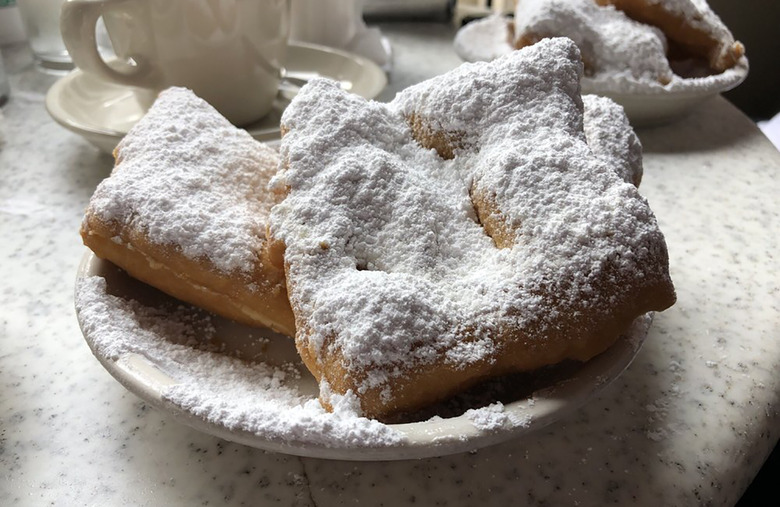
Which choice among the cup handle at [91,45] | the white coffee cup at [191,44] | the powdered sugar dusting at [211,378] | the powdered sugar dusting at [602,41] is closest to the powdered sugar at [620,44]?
the powdered sugar dusting at [602,41]

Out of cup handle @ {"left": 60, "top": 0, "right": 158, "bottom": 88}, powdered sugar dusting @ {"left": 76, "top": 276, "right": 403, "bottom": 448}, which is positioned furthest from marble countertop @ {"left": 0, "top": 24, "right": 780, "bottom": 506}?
cup handle @ {"left": 60, "top": 0, "right": 158, "bottom": 88}

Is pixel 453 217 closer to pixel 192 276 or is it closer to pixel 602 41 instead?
pixel 192 276

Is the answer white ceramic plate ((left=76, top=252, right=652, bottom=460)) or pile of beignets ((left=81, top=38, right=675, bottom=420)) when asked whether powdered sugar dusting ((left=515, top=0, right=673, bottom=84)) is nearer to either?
pile of beignets ((left=81, top=38, right=675, bottom=420))

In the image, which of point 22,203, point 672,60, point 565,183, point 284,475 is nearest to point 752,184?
point 672,60

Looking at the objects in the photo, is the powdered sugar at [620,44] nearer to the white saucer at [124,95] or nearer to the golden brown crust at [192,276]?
the white saucer at [124,95]

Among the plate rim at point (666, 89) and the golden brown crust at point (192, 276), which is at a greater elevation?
the golden brown crust at point (192, 276)

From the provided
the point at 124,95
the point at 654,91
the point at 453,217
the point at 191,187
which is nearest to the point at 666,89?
the point at 654,91
